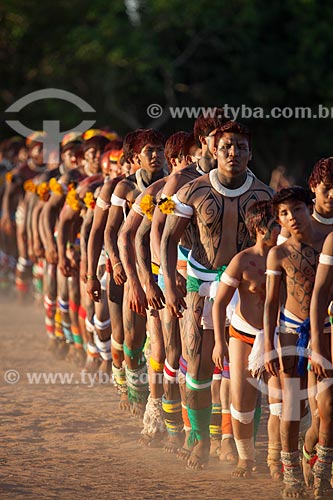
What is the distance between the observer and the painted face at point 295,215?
7945mm

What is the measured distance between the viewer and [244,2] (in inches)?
1395

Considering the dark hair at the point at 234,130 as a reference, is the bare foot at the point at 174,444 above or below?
below

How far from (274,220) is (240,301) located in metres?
0.58

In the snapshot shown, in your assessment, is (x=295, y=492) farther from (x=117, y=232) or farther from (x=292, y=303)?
(x=117, y=232)

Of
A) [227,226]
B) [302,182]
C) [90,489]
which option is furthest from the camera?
[302,182]

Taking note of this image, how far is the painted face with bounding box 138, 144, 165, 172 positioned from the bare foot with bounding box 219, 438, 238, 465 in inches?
98.0

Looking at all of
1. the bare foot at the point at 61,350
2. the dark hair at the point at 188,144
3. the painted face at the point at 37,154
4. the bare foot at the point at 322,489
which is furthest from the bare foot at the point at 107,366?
the painted face at the point at 37,154

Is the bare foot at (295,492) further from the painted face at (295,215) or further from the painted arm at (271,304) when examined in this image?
the painted face at (295,215)

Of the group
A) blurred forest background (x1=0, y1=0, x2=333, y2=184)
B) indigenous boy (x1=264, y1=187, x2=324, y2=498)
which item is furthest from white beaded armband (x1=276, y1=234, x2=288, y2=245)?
blurred forest background (x1=0, y1=0, x2=333, y2=184)

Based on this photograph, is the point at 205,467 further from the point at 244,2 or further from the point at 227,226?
the point at 244,2

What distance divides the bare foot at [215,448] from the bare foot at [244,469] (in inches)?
23.9

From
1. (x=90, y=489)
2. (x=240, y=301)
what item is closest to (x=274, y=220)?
(x=240, y=301)

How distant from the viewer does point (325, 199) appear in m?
8.12

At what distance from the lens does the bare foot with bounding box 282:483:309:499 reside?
789 centimetres
